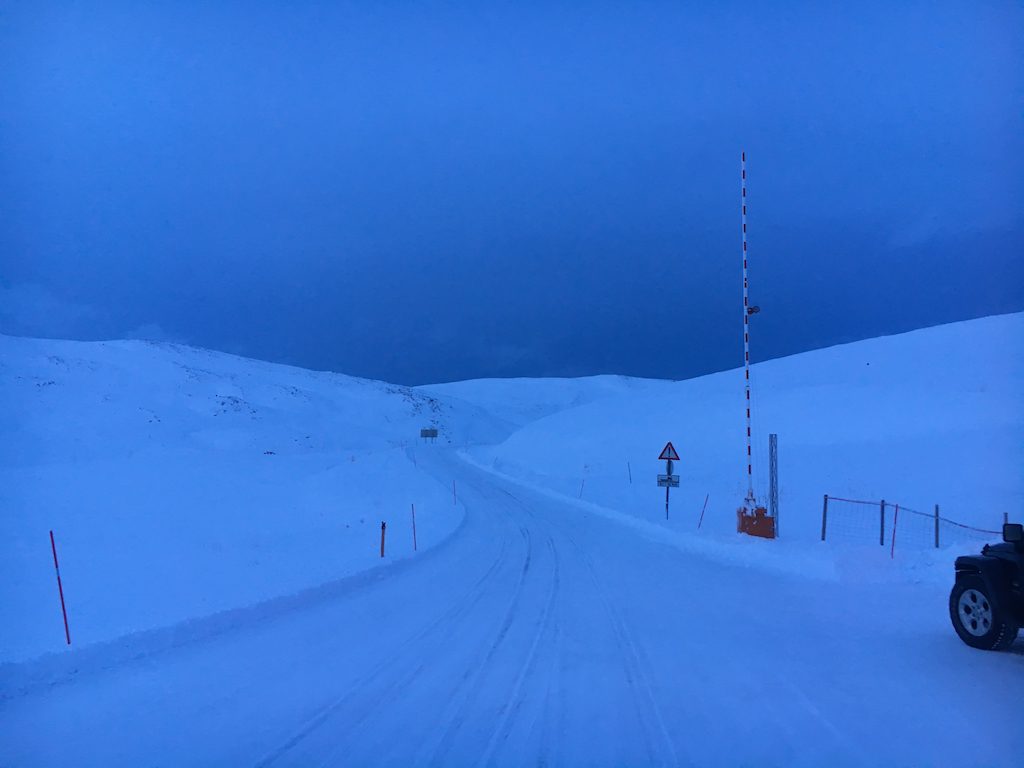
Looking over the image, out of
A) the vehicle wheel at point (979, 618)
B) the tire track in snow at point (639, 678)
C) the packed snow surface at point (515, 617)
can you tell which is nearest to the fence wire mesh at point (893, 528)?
the packed snow surface at point (515, 617)

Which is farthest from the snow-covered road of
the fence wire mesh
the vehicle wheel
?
the fence wire mesh

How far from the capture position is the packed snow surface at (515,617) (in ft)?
18.1

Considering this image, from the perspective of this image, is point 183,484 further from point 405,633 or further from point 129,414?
point 129,414

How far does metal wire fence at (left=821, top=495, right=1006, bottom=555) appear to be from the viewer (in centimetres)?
1827

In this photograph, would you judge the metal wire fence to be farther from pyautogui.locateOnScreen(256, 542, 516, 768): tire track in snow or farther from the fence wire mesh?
pyautogui.locateOnScreen(256, 542, 516, 768): tire track in snow

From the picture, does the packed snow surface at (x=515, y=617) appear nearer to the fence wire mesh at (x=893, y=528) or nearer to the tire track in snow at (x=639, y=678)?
the tire track in snow at (x=639, y=678)

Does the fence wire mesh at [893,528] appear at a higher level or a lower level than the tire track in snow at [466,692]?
lower

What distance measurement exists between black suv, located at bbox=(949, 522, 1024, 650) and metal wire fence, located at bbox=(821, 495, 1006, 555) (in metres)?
9.43

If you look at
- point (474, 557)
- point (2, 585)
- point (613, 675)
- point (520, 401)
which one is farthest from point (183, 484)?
point (520, 401)

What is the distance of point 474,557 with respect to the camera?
51.5 ft

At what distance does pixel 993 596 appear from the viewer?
7.43 metres

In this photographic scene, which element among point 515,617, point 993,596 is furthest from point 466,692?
point 993,596

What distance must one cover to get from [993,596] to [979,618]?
0.40 meters

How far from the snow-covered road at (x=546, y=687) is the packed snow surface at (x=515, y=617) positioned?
0.12 feet
